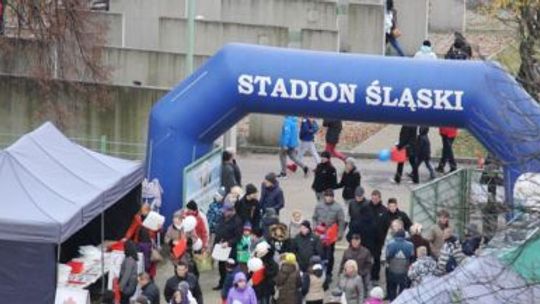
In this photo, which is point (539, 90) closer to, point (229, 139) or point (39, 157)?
point (39, 157)

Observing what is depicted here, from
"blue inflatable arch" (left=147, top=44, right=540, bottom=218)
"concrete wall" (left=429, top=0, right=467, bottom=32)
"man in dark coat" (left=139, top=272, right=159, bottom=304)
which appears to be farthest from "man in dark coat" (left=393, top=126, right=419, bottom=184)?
"concrete wall" (left=429, top=0, right=467, bottom=32)

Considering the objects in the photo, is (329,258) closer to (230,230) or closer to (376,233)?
(376,233)

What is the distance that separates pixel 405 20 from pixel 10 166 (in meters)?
19.0

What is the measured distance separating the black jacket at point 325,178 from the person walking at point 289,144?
2779 millimetres

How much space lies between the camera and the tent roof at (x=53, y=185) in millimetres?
21016

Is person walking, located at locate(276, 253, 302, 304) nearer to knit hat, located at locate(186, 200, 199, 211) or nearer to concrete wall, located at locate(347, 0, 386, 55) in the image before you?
knit hat, located at locate(186, 200, 199, 211)

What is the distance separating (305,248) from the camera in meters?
22.8

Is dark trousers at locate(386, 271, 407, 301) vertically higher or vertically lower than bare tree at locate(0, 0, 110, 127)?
lower

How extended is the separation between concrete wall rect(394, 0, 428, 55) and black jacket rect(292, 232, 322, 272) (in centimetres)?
1735

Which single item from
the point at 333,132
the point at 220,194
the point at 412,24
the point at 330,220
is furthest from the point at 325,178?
the point at 412,24

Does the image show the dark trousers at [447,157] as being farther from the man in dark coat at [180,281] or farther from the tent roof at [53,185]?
the man in dark coat at [180,281]

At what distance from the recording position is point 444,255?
71.4 ft

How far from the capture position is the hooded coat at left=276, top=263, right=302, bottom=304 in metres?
21.5

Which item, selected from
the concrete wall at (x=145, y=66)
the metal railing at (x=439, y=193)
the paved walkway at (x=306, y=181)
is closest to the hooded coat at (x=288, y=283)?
the metal railing at (x=439, y=193)
